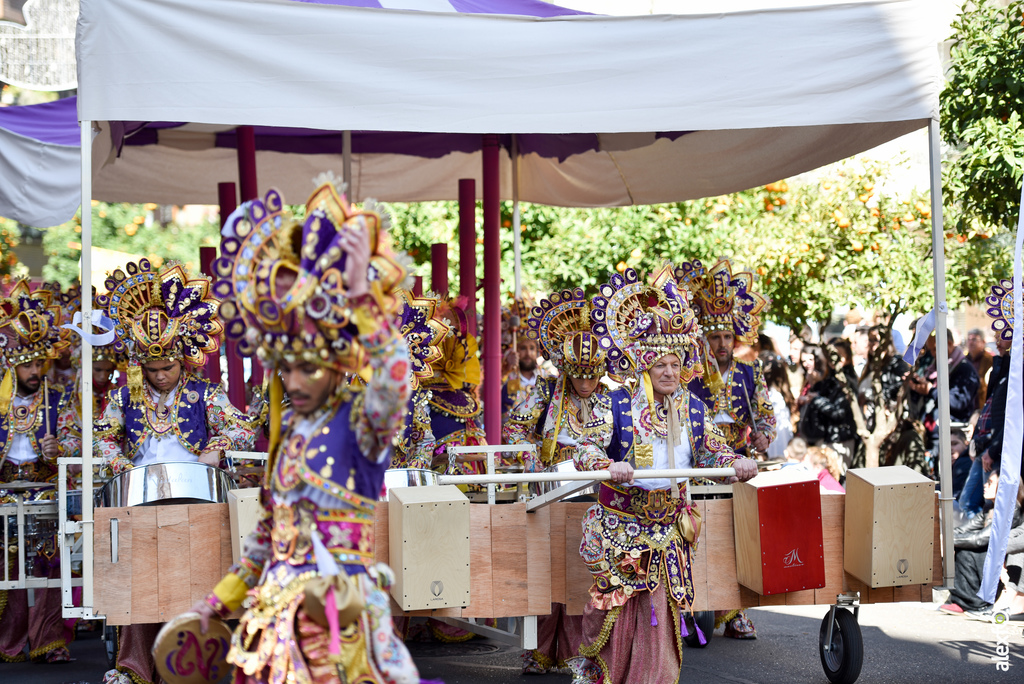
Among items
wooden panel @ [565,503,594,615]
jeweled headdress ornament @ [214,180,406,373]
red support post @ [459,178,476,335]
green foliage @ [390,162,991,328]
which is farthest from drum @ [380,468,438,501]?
green foliage @ [390,162,991,328]

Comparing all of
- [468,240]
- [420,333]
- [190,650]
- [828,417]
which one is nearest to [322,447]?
[190,650]

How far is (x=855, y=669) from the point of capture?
590 centimetres

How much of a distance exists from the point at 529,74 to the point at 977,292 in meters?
6.51

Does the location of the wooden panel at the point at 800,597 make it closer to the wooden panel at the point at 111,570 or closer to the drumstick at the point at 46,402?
the wooden panel at the point at 111,570

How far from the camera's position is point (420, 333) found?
6945 mm

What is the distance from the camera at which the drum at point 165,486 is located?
519 centimetres

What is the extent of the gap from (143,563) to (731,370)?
407 centimetres

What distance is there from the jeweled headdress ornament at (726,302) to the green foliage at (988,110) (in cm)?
184

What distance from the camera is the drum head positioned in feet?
11.8

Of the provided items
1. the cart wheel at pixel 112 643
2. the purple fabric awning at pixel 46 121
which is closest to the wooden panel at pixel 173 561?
the cart wheel at pixel 112 643

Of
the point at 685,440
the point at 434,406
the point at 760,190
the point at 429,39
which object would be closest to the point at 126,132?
the point at 434,406

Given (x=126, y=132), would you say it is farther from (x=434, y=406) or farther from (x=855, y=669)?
(x=855, y=669)

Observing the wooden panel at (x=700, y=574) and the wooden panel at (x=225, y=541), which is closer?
the wooden panel at (x=225, y=541)

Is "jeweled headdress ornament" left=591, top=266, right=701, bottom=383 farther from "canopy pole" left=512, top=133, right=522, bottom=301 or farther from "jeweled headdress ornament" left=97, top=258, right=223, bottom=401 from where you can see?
"canopy pole" left=512, top=133, right=522, bottom=301
